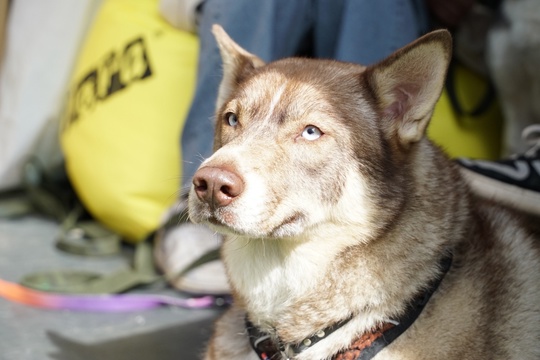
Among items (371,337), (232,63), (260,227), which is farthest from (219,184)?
(232,63)

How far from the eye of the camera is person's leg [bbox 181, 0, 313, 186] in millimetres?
2920

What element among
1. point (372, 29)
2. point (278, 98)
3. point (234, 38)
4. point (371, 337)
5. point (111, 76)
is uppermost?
point (278, 98)

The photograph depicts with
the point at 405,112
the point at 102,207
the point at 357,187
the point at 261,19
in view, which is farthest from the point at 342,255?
the point at 102,207

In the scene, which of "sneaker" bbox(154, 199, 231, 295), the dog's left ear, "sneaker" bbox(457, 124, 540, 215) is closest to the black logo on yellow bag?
"sneaker" bbox(154, 199, 231, 295)

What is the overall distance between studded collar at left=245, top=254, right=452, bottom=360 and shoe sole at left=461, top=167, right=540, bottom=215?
1.70 feet

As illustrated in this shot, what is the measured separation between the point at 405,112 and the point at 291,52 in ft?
4.34

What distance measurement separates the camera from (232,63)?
2.19 m

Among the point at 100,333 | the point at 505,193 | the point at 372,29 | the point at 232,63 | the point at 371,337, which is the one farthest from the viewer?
the point at 372,29

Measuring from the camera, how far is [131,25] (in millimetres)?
3549

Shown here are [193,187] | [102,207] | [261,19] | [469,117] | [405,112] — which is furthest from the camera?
[102,207]

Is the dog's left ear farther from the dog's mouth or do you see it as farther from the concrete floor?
the concrete floor

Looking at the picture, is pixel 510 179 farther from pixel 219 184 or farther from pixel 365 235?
pixel 219 184

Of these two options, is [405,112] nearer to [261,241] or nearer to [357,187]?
[357,187]

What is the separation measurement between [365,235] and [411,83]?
1.26 ft
